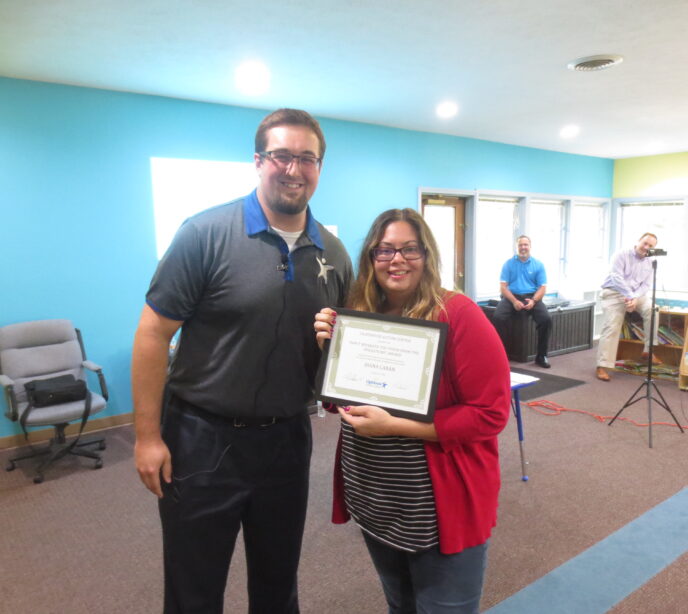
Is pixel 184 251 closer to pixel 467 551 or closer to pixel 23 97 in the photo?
pixel 467 551

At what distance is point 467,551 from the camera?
118 cm

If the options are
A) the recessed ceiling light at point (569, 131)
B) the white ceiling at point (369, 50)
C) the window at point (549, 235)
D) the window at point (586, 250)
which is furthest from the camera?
the window at point (586, 250)

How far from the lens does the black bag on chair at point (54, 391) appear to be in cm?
326

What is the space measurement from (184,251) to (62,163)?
311 cm

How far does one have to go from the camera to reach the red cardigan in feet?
3.71

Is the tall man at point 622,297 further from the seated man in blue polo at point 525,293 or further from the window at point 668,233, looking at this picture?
the window at point 668,233

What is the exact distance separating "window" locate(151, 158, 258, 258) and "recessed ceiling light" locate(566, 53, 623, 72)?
8.99 feet

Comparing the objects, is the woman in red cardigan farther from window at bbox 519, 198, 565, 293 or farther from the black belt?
window at bbox 519, 198, 565, 293

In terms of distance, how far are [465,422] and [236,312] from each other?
624mm

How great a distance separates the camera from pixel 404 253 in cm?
123

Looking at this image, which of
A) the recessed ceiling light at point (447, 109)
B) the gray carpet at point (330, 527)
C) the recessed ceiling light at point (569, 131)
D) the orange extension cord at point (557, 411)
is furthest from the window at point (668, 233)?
the gray carpet at point (330, 527)

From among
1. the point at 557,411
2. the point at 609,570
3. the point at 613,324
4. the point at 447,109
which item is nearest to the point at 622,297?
the point at 613,324

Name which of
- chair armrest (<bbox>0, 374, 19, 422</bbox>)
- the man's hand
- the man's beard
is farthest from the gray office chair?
the man's beard

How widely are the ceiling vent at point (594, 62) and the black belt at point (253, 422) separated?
337 centimetres
